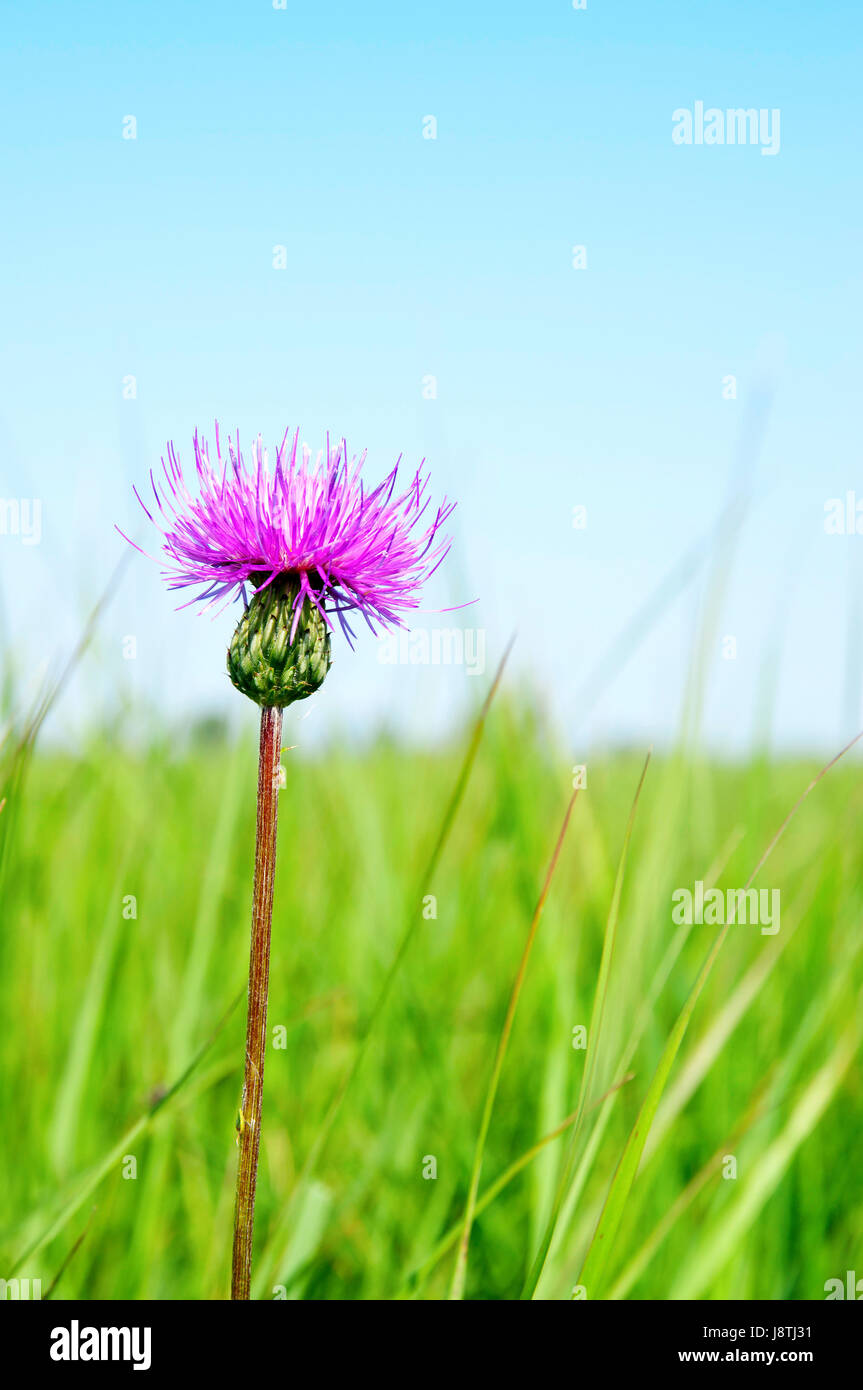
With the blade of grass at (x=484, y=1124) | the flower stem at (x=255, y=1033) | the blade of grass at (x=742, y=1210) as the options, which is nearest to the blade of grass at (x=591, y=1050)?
the blade of grass at (x=484, y=1124)

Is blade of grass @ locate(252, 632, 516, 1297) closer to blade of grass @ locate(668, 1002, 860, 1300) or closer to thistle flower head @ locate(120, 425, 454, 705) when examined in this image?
thistle flower head @ locate(120, 425, 454, 705)

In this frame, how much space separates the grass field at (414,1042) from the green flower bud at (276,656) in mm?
324

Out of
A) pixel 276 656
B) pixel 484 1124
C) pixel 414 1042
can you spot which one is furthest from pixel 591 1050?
pixel 414 1042

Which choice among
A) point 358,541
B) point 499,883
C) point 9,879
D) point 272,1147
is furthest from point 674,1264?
point 358,541

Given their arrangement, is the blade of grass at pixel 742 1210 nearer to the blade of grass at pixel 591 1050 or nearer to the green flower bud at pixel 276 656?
the blade of grass at pixel 591 1050

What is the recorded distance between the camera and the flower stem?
57 centimetres

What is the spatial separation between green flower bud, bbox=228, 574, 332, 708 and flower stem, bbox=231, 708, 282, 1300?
0.21 ft

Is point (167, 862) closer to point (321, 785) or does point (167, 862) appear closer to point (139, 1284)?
point (321, 785)

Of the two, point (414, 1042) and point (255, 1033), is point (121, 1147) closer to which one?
point (255, 1033)

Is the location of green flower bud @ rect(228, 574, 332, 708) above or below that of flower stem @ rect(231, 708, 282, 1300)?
above

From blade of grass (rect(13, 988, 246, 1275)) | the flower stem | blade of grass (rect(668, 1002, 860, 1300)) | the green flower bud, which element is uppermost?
the green flower bud

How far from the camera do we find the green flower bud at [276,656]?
652 millimetres

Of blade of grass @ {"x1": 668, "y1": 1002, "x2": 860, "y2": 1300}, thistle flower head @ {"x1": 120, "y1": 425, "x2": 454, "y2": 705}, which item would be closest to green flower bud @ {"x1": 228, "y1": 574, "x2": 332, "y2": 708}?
thistle flower head @ {"x1": 120, "y1": 425, "x2": 454, "y2": 705}

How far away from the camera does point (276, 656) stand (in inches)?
25.7
